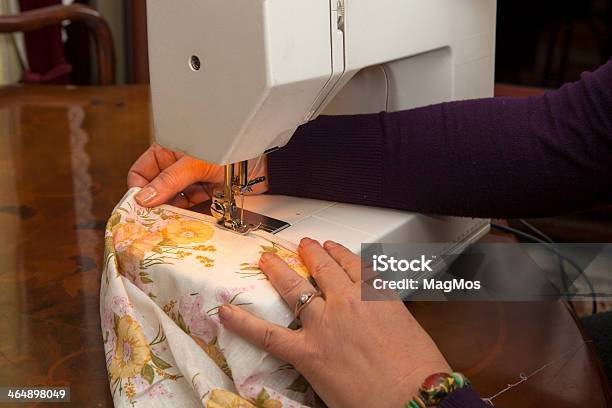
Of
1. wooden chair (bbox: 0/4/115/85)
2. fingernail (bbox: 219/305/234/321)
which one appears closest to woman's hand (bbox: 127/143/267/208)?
fingernail (bbox: 219/305/234/321)

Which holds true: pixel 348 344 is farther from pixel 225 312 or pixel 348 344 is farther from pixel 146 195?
pixel 146 195

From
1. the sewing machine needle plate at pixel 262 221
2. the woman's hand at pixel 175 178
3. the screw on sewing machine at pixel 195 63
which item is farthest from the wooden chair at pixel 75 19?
the screw on sewing machine at pixel 195 63

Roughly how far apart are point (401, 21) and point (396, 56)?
41 mm

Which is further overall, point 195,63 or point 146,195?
point 146,195

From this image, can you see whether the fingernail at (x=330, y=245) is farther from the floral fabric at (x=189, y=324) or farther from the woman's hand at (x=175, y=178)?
the woman's hand at (x=175, y=178)

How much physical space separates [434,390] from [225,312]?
21cm

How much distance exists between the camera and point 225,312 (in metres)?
0.70

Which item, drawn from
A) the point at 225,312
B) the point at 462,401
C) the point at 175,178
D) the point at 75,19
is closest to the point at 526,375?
the point at 462,401

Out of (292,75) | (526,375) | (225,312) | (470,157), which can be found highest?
(292,75)

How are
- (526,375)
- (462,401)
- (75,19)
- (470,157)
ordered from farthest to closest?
(75,19), (470,157), (526,375), (462,401)

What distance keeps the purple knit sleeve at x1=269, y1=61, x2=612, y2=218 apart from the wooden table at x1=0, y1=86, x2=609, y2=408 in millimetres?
145

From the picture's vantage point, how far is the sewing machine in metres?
0.68

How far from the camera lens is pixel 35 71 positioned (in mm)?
2400

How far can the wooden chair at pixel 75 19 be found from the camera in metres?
1.74
